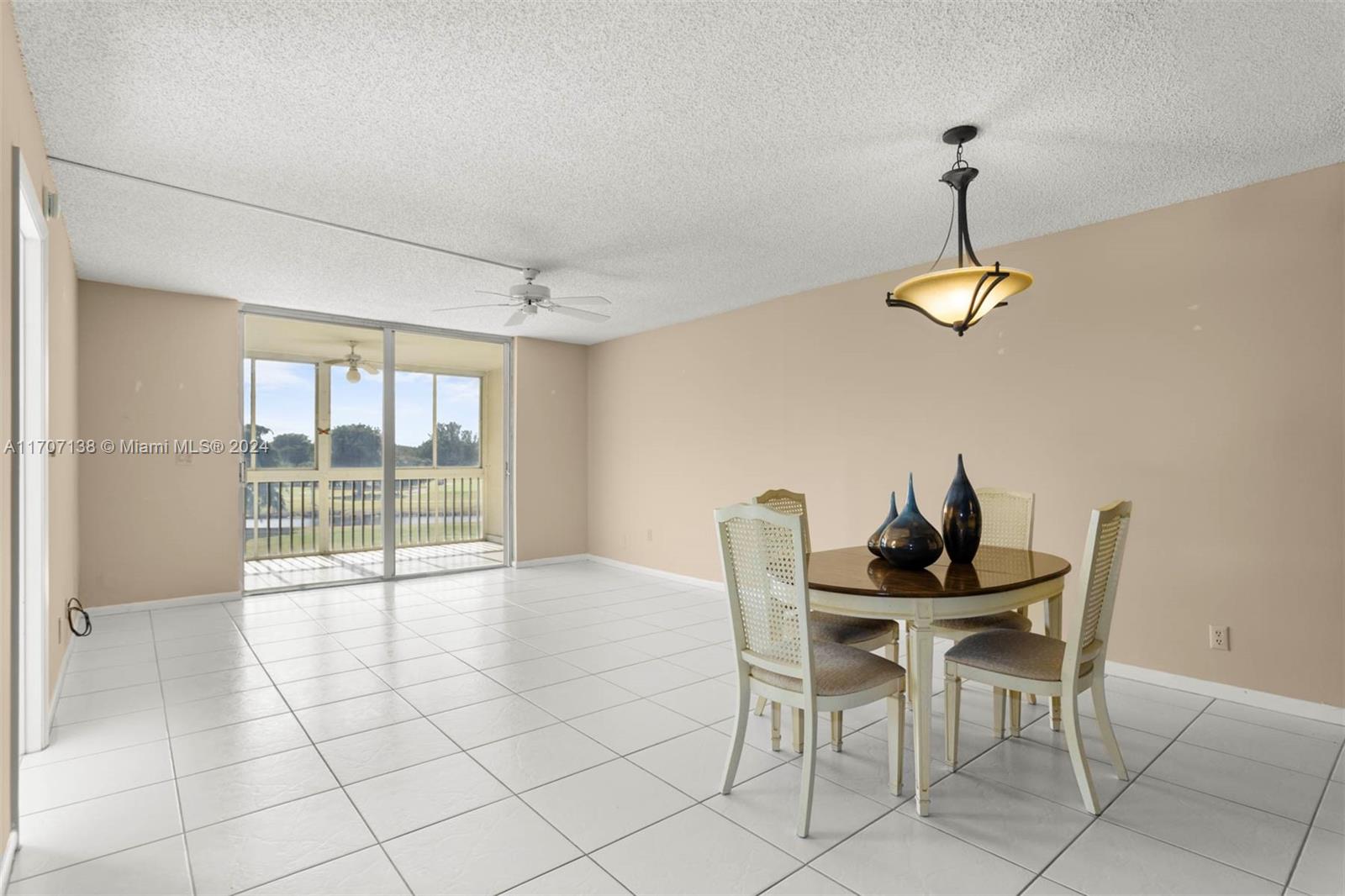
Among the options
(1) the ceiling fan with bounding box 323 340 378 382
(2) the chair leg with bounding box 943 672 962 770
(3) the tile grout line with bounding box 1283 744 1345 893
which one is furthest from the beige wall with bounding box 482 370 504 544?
(3) the tile grout line with bounding box 1283 744 1345 893

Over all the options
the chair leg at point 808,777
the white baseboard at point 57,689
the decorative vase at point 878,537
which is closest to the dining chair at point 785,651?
the chair leg at point 808,777

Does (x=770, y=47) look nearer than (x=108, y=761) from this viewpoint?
Yes

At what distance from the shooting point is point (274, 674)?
3.69 metres

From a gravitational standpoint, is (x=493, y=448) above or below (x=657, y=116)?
below

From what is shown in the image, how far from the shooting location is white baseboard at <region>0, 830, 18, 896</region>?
1826 mm

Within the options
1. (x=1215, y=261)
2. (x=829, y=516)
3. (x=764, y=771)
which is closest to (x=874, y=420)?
(x=829, y=516)

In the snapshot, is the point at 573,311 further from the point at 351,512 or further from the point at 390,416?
the point at 351,512

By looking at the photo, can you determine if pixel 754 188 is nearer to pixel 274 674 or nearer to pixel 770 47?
pixel 770 47

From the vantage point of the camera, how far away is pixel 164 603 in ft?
17.3

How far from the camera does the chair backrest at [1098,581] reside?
89.4 inches

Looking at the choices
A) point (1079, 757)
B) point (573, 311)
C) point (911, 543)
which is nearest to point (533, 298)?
point (573, 311)

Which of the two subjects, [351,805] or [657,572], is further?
[657,572]

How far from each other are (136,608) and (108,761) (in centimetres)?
314

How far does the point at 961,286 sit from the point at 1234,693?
252cm
